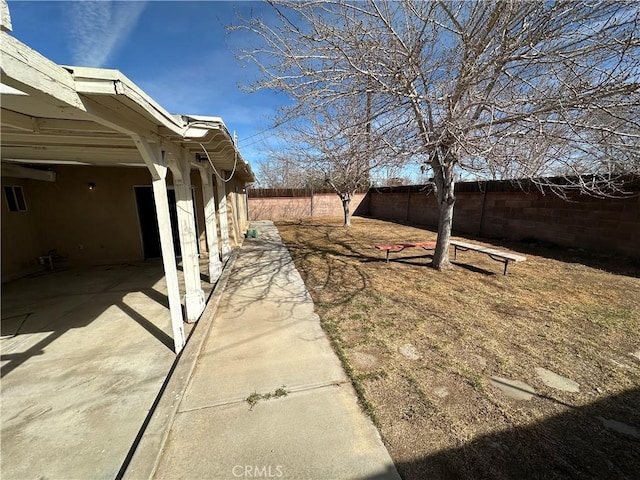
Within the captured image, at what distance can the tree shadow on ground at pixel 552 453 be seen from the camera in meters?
1.76

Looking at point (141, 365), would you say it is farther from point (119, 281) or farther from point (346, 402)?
point (119, 281)

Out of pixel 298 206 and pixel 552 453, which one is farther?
pixel 298 206

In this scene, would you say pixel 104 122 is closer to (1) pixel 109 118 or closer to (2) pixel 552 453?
(1) pixel 109 118

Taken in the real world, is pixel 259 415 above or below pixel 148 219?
below

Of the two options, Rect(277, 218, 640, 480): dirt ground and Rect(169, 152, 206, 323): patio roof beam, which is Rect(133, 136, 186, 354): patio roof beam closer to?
Rect(169, 152, 206, 323): patio roof beam

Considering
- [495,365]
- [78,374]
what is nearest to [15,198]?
[78,374]

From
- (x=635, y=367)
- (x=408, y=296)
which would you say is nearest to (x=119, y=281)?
(x=408, y=296)

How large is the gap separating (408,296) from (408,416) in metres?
2.70

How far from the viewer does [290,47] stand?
4.05 metres

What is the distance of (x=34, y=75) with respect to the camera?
1.28 meters

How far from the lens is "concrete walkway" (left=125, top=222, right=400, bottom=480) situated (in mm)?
1833

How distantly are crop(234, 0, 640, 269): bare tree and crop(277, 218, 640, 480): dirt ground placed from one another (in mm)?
2029

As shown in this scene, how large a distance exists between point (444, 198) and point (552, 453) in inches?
179

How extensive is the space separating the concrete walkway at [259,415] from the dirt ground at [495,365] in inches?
9.7
